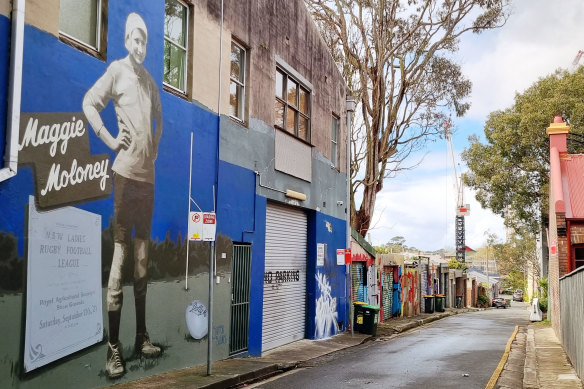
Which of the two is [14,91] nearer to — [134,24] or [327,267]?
[134,24]

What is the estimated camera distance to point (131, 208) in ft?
32.3

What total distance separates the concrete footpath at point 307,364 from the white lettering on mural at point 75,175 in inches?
127

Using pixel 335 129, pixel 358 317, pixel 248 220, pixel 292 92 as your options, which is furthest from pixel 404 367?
pixel 335 129

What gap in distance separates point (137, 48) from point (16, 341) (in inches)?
202

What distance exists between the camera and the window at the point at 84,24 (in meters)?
8.68

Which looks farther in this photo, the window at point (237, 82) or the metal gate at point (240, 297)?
the window at point (237, 82)

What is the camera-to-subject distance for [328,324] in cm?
1897

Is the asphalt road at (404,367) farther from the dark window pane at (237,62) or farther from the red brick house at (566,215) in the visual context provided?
the dark window pane at (237,62)

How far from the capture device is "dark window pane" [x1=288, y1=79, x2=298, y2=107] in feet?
55.7

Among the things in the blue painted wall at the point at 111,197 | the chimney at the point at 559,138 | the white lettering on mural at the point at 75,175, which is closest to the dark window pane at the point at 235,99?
the blue painted wall at the point at 111,197

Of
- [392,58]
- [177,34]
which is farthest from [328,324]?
[392,58]

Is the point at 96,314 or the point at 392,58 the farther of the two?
the point at 392,58

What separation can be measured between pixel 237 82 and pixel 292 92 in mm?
3619

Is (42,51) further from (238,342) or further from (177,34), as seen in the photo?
(238,342)
